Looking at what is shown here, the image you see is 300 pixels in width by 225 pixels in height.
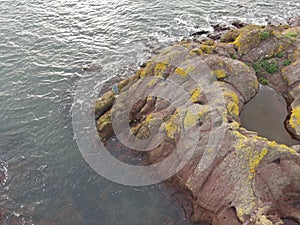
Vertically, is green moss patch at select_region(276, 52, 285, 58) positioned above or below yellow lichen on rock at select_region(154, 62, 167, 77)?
above

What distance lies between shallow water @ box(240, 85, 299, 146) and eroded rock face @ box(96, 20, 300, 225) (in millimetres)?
594

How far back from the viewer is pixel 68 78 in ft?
103

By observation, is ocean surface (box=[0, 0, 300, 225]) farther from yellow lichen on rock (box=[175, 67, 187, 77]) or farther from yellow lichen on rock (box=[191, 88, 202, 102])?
yellow lichen on rock (box=[175, 67, 187, 77])

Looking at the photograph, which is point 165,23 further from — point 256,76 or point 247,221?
point 247,221

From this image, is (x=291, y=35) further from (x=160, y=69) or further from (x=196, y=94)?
(x=160, y=69)

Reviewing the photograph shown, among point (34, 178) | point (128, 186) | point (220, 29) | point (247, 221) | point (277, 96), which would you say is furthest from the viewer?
point (220, 29)

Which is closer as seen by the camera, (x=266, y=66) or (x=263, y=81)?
(x=263, y=81)

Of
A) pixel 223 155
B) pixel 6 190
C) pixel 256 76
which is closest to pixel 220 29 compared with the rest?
pixel 256 76

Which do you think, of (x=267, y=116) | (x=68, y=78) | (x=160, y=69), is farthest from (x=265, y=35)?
(x=68, y=78)

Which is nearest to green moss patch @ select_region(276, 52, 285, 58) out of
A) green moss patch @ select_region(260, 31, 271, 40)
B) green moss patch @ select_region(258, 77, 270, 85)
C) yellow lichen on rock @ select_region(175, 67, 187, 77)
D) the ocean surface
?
green moss patch @ select_region(260, 31, 271, 40)

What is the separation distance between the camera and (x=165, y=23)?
125 feet

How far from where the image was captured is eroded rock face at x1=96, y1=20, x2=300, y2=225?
58.1 feet

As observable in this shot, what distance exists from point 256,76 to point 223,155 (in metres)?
9.71

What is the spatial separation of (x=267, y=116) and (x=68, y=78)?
18986mm
